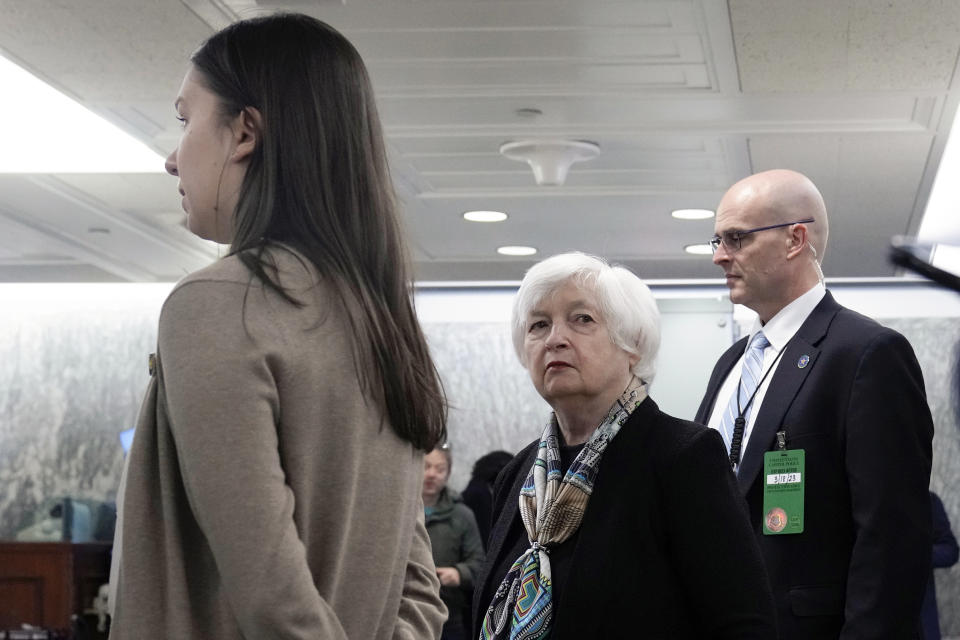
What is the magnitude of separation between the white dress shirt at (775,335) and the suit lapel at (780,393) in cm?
3

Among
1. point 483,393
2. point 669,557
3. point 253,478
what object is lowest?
point 669,557

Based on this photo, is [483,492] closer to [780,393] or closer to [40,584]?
[40,584]

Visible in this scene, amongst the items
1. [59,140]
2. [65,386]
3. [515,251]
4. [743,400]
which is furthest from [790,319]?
[65,386]

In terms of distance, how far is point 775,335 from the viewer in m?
2.69

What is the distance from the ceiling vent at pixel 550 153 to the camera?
20.6 ft

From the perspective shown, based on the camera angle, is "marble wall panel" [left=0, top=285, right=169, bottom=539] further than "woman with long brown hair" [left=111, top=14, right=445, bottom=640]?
Yes

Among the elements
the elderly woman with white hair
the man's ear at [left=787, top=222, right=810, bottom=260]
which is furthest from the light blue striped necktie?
the elderly woman with white hair

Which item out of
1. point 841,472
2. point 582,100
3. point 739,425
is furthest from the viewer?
point 582,100

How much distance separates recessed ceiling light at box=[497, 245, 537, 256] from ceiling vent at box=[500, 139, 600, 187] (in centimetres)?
247

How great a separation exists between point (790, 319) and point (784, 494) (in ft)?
1.41

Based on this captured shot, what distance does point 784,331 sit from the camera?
269 centimetres

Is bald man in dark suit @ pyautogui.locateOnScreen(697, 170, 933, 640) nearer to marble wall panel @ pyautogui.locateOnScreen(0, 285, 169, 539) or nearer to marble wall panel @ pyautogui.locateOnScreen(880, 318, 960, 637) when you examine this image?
marble wall panel @ pyautogui.locateOnScreen(880, 318, 960, 637)

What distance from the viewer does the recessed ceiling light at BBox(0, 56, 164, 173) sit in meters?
5.99

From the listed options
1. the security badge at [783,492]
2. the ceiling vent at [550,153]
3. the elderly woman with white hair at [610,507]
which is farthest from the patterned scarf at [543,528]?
the ceiling vent at [550,153]
